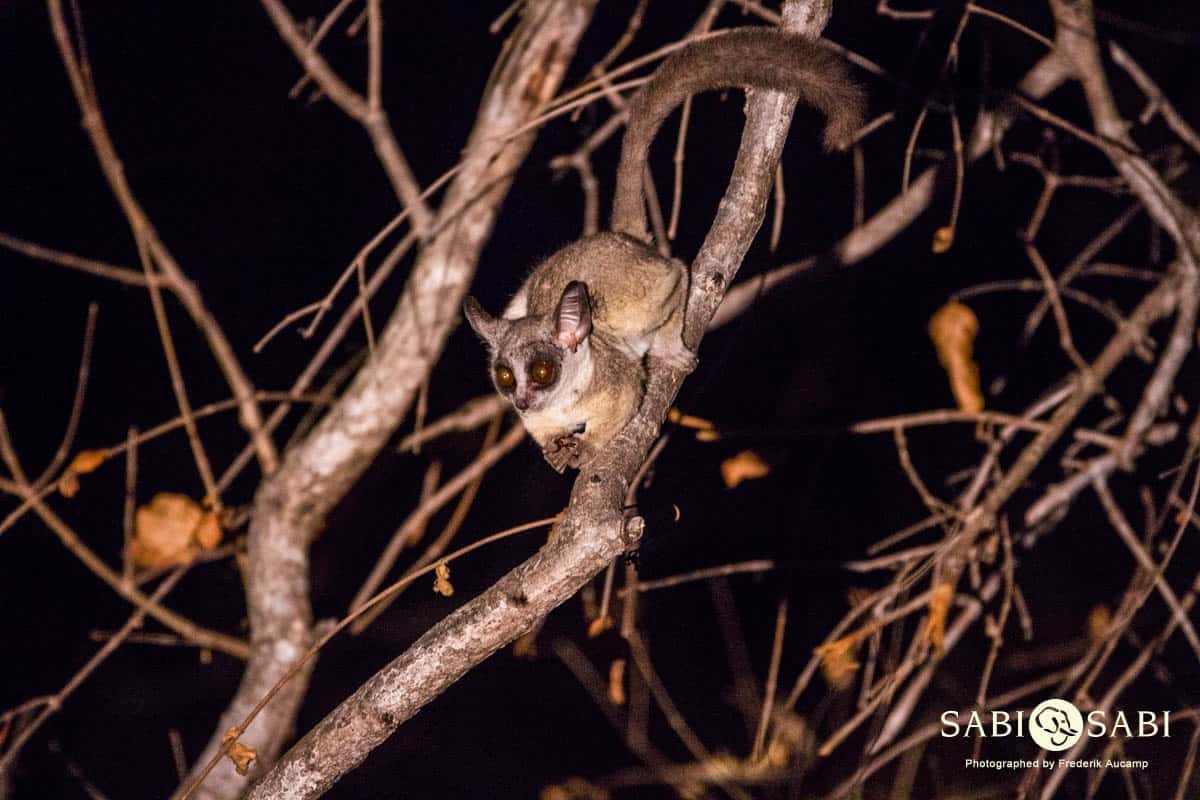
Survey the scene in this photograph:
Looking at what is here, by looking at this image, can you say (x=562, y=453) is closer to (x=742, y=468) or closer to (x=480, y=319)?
(x=480, y=319)

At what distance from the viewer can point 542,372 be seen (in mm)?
2697

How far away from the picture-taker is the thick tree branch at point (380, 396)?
327 cm

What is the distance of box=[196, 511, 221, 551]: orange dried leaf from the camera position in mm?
3697

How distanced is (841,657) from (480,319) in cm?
152

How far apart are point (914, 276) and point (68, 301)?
4.25 m

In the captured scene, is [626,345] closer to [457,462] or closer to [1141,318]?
[1141,318]

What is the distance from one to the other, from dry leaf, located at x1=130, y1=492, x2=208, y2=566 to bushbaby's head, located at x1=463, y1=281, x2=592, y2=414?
156cm

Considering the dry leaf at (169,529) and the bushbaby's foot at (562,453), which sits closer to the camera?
the bushbaby's foot at (562,453)

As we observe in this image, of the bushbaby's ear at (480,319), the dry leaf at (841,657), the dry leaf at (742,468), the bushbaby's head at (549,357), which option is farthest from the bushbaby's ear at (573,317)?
the dry leaf at (841,657)

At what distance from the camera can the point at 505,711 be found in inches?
241

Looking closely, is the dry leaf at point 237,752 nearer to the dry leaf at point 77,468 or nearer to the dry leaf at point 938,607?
the dry leaf at point 77,468

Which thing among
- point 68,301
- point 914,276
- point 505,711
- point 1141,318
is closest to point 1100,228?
point 914,276

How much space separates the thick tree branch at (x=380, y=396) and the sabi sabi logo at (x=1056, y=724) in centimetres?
219

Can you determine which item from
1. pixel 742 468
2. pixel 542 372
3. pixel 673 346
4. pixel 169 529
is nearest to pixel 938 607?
pixel 742 468
